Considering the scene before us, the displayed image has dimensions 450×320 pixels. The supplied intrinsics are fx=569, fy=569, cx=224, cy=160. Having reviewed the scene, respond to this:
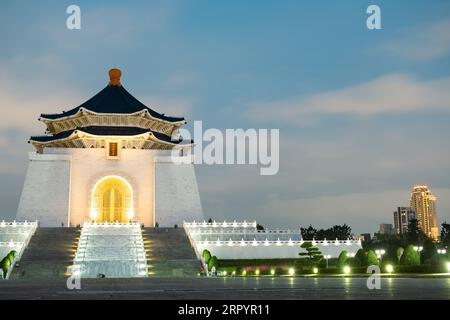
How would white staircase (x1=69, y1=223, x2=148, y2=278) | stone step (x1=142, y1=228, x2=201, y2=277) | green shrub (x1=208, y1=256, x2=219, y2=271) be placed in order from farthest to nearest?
green shrub (x1=208, y1=256, x2=219, y2=271) < stone step (x1=142, y1=228, x2=201, y2=277) < white staircase (x1=69, y1=223, x2=148, y2=278)

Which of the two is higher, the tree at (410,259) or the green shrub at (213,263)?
the tree at (410,259)

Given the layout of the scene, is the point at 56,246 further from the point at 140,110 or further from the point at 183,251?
the point at 140,110

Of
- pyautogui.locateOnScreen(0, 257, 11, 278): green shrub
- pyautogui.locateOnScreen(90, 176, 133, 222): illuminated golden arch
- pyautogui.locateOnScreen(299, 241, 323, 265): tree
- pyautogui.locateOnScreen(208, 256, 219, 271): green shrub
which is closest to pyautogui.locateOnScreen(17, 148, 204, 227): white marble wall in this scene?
pyautogui.locateOnScreen(90, 176, 133, 222): illuminated golden arch

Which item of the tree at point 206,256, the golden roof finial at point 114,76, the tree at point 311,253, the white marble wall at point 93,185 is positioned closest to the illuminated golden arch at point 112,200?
the white marble wall at point 93,185

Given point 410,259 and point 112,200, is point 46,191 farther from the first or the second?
point 410,259

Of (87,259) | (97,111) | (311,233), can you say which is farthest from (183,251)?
(311,233)

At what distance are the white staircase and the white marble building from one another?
8034mm

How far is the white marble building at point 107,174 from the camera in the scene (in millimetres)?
42031

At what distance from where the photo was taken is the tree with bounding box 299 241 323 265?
100 feet

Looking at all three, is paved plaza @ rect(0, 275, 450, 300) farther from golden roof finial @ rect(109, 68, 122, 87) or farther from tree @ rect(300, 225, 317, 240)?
tree @ rect(300, 225, 317, 240)

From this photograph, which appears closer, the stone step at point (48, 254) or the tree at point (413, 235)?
the stone step at point (48, 254)

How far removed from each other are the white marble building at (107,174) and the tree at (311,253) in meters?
12.5

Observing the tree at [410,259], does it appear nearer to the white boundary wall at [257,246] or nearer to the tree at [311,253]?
the tree at [311,253]

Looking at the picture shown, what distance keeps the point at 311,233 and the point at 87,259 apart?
44779 mm
